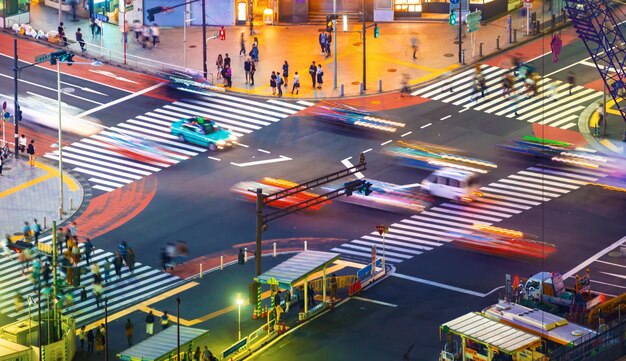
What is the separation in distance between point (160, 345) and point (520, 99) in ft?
146

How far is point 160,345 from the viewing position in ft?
293

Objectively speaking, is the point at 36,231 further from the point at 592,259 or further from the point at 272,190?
the point at 592,259

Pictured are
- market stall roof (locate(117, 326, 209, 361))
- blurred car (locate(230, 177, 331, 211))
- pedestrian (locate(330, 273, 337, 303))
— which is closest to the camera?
market stall roof (locate(117, 326, 209, 361))

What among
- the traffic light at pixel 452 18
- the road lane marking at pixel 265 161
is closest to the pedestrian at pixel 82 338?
the road lane marking at pixel 265 161

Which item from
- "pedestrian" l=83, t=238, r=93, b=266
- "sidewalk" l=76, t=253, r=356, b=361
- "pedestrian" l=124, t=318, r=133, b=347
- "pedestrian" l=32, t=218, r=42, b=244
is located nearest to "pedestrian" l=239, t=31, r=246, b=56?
"pedestrian" l=32, t=218, r=42, b=244

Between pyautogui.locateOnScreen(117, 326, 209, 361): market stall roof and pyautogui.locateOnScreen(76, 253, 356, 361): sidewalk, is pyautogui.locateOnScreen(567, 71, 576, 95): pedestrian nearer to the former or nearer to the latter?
pyautogui.locateOnScreen(76, 253, 356, 361): sidewalk

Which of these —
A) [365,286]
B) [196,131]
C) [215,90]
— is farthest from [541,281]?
[215,90]

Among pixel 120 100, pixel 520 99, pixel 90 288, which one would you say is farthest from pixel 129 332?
pixel 520 99

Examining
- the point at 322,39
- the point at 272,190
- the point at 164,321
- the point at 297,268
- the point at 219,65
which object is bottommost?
the point at 164,321

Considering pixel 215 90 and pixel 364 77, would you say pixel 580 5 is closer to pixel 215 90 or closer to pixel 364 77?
pixel 364 77

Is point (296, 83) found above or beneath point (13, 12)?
beneath

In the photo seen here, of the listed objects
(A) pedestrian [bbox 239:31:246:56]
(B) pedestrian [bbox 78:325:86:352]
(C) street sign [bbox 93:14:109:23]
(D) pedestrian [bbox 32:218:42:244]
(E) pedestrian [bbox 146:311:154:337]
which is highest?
(C) street sign [bbox 93:14:109:23]

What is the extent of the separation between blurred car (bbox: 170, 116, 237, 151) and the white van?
49.2 feet

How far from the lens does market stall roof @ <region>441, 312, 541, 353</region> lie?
86875mm
